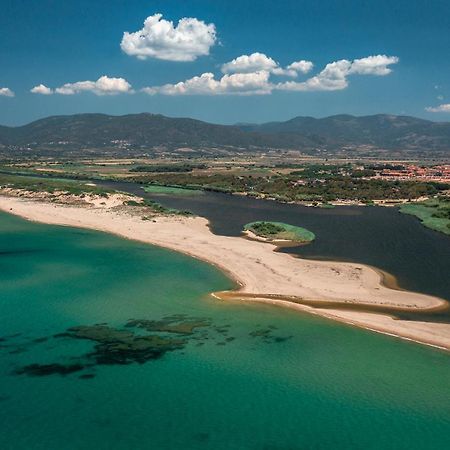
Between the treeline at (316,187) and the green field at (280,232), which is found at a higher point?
the treeline at (316,187)

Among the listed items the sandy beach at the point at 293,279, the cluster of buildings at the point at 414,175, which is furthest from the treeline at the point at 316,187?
the sandy beach at the point at 293,279

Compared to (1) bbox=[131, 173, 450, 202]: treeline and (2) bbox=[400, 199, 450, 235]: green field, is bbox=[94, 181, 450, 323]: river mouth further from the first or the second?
(1) bbox=[131, 173, 450, 202]: treeline

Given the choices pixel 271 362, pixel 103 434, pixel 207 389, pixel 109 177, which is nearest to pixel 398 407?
pixel 271 362

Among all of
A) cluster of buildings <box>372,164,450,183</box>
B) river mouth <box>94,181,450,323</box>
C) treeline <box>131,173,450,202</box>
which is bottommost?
river mouth <box>94,181,450,323</box>

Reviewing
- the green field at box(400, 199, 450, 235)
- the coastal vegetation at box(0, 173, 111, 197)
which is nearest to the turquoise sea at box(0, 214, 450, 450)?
the green field at box(400, 199, 450, 235)

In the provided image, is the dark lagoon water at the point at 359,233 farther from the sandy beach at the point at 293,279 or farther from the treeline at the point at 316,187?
the treeline at the point at 316,187

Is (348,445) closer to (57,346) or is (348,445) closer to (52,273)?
(57,346)

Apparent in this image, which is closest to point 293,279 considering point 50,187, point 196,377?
point 196,377
